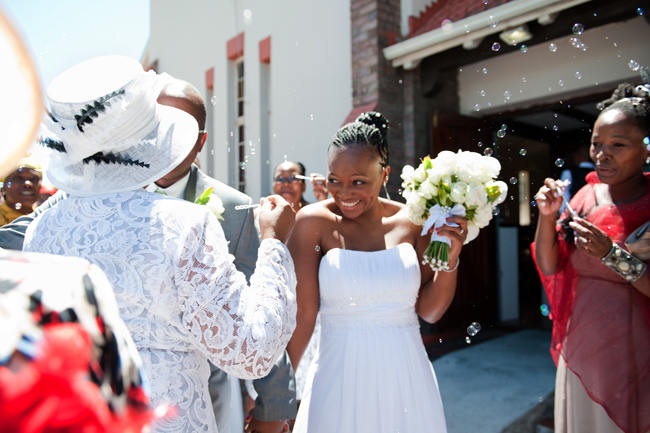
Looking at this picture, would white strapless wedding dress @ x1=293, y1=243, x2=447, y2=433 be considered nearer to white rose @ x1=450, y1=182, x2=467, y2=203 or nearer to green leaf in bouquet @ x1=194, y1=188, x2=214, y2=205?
white rose @ x1=450, y1=182, x2=467, y2=203

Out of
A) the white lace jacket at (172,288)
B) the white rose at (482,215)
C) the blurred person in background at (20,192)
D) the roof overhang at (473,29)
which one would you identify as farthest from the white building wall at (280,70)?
the white lace jacket at (172,288)

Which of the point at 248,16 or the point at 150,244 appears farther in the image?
the point at 248,16

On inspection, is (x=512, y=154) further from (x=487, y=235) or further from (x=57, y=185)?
(x=57, y=185)

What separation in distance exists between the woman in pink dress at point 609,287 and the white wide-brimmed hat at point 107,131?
2.22 metres

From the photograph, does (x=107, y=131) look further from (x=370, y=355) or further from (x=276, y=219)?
(x=370, y=355)

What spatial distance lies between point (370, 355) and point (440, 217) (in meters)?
0.74

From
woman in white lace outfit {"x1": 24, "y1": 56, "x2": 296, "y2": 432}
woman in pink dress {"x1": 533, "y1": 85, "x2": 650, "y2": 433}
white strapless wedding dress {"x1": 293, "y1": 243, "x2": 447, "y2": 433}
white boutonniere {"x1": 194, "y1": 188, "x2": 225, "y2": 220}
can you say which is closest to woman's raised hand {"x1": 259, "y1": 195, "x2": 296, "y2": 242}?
woman in white lace outfit {"x1": 24, "y1": 56, "x2": 296, "y2": 432}

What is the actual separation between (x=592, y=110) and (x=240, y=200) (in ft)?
24.1

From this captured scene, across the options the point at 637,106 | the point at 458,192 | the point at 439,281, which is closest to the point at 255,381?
the point at 439,281

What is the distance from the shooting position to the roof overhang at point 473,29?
15.5 ft

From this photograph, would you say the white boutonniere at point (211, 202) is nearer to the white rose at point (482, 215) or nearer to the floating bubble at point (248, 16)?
the white rose at point (482, 215)

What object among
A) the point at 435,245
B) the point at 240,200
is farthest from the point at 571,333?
the point at 240,200

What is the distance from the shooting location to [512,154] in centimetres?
1009

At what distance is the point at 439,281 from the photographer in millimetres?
2281
